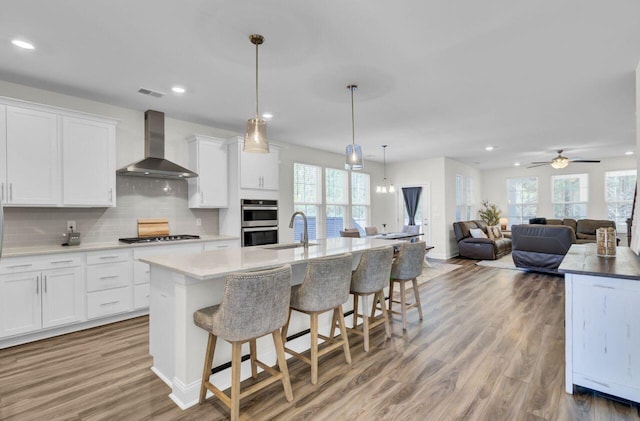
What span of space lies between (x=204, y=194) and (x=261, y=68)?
2312mm

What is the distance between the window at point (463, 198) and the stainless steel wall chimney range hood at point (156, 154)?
7.32m

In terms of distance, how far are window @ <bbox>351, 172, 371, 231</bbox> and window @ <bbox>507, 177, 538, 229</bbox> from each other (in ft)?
17.5

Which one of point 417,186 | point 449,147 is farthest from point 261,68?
point 417,186

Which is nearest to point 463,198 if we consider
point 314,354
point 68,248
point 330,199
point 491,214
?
point 491,214

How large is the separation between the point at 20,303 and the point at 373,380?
11.1 ft

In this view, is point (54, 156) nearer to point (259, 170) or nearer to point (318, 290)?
point (259, 170)

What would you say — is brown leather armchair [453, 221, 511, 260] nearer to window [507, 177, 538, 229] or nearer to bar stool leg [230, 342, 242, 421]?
window [507, 177, 538, 229]

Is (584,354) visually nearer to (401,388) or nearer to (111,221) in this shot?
(401,388)

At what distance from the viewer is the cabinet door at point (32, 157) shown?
3213 millimetres

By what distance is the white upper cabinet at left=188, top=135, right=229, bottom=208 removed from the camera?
467cm

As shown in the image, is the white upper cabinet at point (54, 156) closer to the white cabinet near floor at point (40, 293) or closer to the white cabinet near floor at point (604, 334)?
the white cabinet near floor at point (40, 293)

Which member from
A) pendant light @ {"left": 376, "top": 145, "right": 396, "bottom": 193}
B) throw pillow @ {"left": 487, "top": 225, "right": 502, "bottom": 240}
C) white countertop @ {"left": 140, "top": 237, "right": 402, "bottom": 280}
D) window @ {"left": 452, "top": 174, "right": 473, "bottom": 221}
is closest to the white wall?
window @ {"left": 452, "top": 174, "right": 473, "bottom": 221}

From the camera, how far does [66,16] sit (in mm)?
2262

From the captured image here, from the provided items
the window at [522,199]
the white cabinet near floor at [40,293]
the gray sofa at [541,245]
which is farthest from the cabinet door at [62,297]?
the window at [522,199]
